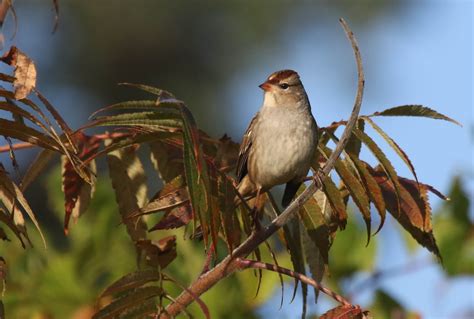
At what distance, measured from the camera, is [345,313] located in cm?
211

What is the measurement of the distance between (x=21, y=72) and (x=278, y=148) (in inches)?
60.9

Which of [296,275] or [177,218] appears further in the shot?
[177,218]

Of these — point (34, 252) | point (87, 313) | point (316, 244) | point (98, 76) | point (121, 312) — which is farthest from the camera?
point (98, 76)

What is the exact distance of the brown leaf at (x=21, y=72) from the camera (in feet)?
6.19

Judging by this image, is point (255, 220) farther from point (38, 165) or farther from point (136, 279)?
point (38, 165)

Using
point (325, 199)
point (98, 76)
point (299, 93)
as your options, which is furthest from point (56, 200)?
point (98, 76)

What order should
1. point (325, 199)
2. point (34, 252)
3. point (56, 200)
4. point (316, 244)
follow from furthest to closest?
point (56, 200) → point (34, 252) → point (325, 199) → point (316, 244)

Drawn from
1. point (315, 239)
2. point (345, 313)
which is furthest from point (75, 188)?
point (345, 313)

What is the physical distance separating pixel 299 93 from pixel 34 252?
3.98 feet

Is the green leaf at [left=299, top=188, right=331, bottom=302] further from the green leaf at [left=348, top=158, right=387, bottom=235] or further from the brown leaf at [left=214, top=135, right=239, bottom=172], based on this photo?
the brown leaf at [left=214, top=135, right=239, bottom=172]

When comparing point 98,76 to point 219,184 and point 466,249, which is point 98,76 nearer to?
point 466,249

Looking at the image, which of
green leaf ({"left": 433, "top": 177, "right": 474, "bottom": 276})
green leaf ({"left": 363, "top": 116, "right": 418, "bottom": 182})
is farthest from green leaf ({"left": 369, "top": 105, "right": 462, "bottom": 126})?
green leaf ({"left": 433, "top": 177, "right": 474, "bottom": 276})

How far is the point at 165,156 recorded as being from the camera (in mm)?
2684

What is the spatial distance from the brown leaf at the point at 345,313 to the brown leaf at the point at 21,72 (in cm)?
80
